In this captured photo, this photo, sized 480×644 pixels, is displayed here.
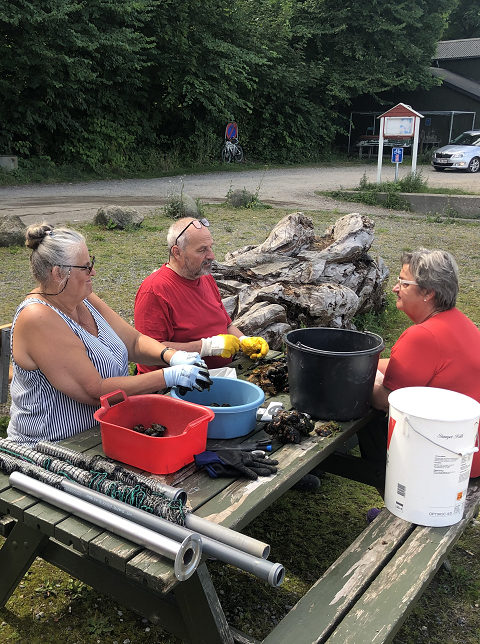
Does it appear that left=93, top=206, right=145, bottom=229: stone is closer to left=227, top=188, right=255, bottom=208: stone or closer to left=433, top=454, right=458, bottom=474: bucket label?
left=227, top=188, right=255, bottom=208: stone

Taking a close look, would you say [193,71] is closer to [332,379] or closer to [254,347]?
[254,347]

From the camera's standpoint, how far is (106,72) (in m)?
18.4

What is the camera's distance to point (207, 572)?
1.72 metres

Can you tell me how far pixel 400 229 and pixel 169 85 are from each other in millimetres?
12592

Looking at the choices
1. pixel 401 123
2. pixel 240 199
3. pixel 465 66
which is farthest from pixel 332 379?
pixel 465 66

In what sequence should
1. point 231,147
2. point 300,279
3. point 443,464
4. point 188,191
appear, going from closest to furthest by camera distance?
point 443,464 → point 300,279 → point 188,191 → point 231,147

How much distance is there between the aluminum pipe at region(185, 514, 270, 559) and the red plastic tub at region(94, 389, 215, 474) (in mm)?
284

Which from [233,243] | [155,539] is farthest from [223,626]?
[233,243]

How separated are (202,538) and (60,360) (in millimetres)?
1010

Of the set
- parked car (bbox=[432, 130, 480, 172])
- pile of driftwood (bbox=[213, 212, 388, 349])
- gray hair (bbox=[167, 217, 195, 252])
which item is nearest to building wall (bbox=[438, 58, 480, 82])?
parked car (bbox=[432, 130, 480, 172])

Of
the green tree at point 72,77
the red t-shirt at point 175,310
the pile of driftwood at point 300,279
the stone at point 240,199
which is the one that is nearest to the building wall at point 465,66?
the green tree at point 72,77

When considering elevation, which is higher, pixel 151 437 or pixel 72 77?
pixel 72 77

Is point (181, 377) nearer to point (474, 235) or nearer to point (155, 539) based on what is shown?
point (155, 539)

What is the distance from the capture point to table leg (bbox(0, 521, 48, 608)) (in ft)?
6.40
